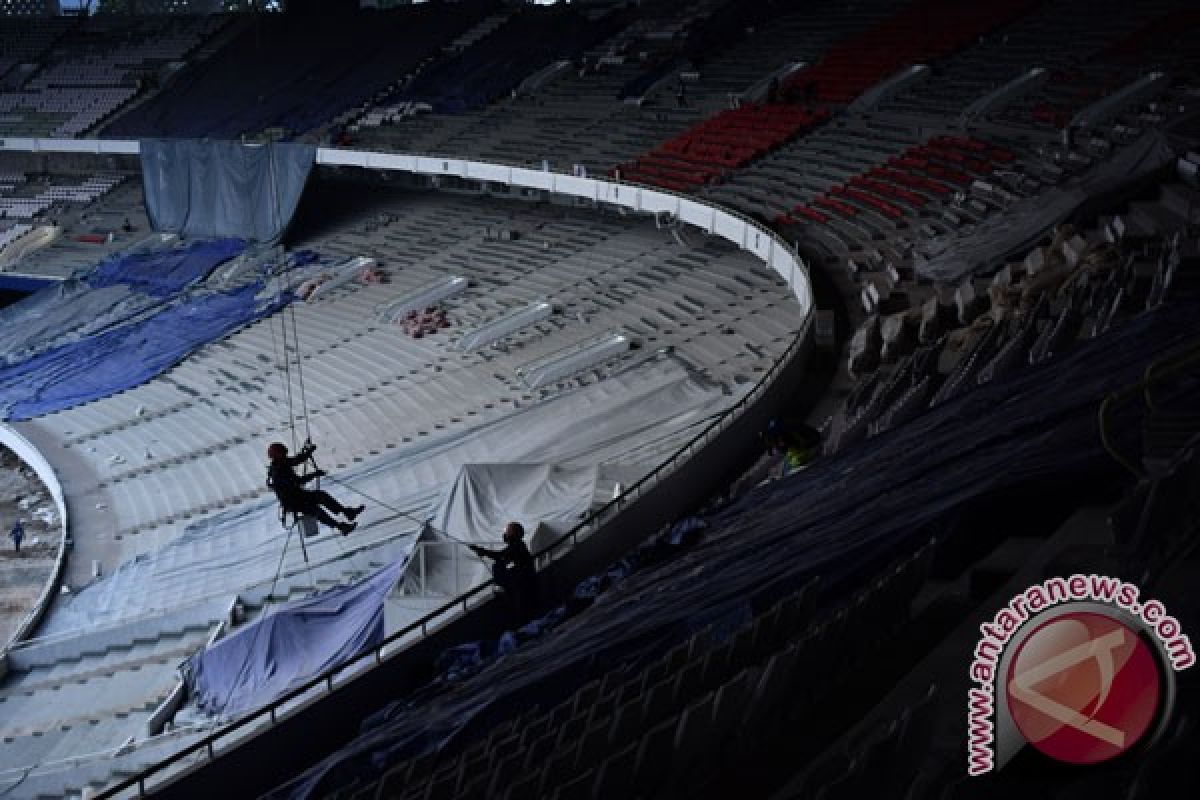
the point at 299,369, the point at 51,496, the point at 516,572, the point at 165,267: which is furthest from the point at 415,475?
the point at 165,267

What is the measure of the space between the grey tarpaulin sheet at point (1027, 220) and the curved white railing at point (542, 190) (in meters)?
1.29

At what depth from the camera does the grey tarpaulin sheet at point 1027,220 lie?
41.3ft

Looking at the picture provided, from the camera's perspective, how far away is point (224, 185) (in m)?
28.7

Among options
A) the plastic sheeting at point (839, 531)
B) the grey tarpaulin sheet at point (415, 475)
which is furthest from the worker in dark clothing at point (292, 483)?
the plastic sheeting at point (839, 531)

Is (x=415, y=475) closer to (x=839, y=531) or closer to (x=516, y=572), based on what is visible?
(x=516, y=572)

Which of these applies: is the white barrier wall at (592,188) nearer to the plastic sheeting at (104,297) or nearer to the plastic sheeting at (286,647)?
the plastic sheeting at (104,297)

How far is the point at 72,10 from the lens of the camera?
38188mm

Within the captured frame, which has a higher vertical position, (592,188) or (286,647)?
(286,647)

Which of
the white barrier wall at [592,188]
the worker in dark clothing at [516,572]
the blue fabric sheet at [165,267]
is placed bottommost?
the blue fabric sheet at [165,267]

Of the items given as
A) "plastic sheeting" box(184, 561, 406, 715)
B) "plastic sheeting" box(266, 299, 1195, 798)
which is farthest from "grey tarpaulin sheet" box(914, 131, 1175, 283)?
"plastic sheeting" box(184, 561, 406, 715)

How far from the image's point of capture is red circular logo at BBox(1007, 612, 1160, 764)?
3.14m

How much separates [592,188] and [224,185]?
1052 cm

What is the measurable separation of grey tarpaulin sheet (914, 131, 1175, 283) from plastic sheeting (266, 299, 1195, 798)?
16.8 ft

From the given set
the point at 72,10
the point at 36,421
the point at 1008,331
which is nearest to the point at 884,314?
the point at 1008,331
